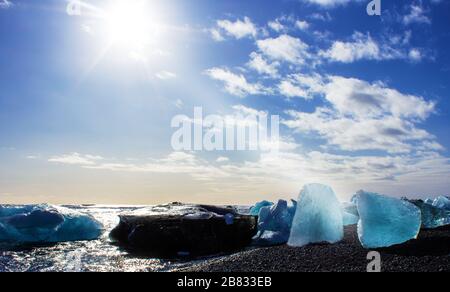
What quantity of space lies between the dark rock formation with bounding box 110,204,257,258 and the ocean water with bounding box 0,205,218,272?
2.78 feet

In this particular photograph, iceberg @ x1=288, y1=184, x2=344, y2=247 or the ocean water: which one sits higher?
iceberg @ x1=288, y1=184, x2=344, y2=247

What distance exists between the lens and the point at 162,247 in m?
11.7

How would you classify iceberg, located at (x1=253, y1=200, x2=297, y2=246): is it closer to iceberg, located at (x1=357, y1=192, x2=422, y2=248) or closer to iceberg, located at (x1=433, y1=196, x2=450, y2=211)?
iceberg, located at (x1=357, y1=192, x2=422, y2=248)

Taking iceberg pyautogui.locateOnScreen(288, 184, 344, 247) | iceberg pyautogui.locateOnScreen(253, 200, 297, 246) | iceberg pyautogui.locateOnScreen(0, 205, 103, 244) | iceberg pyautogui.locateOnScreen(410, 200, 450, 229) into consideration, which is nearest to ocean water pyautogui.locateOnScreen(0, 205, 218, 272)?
iceberg pyautogui.locateOnScreen(0, 205, 103, 244)

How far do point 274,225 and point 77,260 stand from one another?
6565 mm

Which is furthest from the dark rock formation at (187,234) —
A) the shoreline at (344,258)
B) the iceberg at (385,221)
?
the iceberg at (385,221)

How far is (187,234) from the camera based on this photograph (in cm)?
1161

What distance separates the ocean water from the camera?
29.5ft

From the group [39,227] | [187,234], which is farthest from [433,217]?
[39,227]

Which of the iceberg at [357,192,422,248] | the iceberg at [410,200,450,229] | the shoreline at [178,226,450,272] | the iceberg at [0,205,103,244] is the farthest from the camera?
the iceberg at [0,205,103,244]

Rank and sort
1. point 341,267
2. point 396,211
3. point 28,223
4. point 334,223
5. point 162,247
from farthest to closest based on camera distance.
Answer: point 28,223 → point 162,247 → point 334,223 → point 396,211 → point 341,267

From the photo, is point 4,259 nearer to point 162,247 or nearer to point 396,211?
point 162,247
